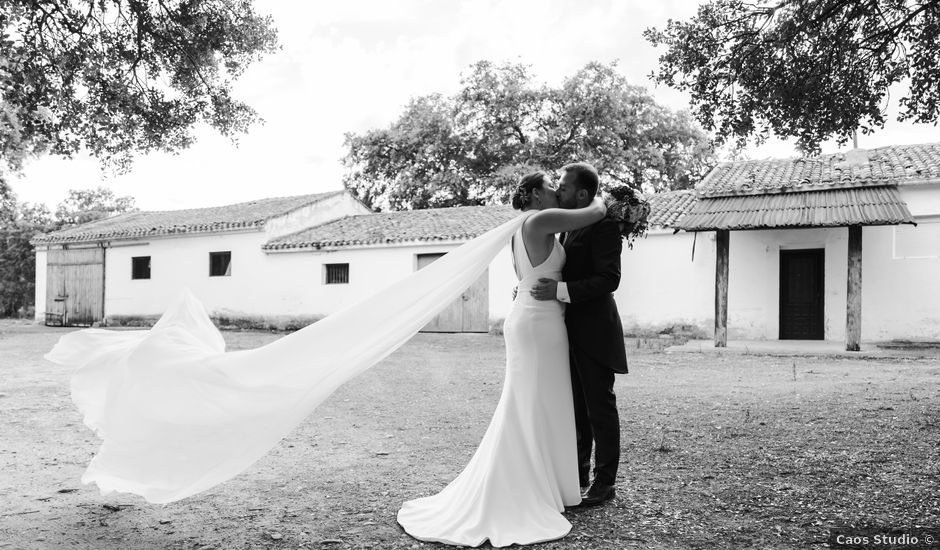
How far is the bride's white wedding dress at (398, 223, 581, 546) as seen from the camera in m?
3.15

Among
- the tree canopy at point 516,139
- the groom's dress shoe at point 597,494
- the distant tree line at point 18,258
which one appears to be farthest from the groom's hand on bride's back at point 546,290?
the distant tree line at point 18,258

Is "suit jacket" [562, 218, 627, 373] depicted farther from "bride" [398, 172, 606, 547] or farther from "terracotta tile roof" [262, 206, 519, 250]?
"terracotta tile roof" [262, 206, 519, 250]

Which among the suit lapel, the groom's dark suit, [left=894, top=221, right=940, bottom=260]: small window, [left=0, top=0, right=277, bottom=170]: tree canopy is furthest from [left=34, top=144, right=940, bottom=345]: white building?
the groom's dark suit

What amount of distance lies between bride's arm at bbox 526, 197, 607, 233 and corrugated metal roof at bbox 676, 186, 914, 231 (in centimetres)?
1076

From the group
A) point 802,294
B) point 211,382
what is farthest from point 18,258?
point 211,382

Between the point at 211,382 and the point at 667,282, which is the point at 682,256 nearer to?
the point at 667,282

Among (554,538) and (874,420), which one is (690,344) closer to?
(874,420)

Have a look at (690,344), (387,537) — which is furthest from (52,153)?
(690,344)

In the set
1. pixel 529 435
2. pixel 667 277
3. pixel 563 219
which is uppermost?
pixel 563 219

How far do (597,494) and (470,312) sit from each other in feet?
50.1

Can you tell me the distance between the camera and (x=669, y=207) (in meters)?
17.8

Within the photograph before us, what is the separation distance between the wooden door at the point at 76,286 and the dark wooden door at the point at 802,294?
21.5 meters

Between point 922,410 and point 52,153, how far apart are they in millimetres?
10186

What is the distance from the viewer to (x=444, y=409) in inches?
268
